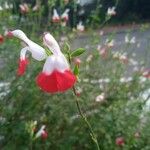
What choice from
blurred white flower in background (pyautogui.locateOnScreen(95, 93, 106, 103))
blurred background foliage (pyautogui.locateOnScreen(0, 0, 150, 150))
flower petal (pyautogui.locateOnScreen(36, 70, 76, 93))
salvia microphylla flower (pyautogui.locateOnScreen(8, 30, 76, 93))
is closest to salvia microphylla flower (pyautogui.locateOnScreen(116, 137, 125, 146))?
blurred background foliage (pyautogui.locateOnScreen(0, 0, 150, 150))

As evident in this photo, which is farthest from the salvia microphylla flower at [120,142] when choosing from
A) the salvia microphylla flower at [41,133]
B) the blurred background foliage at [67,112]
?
the salvia microphylla flower at [41,133]

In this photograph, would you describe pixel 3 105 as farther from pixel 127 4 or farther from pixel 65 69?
pixel 127 4

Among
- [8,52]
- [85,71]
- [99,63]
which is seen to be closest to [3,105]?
[8,52]

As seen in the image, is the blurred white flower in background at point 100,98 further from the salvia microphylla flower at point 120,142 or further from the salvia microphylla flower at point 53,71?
the salvia microphylla flower at point 53,71

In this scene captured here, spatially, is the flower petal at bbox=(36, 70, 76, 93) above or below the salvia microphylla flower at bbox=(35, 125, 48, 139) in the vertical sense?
above

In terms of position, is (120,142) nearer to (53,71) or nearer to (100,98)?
(100,98)

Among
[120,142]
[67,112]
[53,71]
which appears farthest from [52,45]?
[67,112]

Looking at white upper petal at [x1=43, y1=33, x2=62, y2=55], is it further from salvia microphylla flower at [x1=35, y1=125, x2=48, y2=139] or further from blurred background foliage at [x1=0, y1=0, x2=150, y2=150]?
blurred background foliage at [x1=0, y1=0, x2=150, y2=150]

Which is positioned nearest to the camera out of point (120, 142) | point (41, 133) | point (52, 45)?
point (52, 45)
